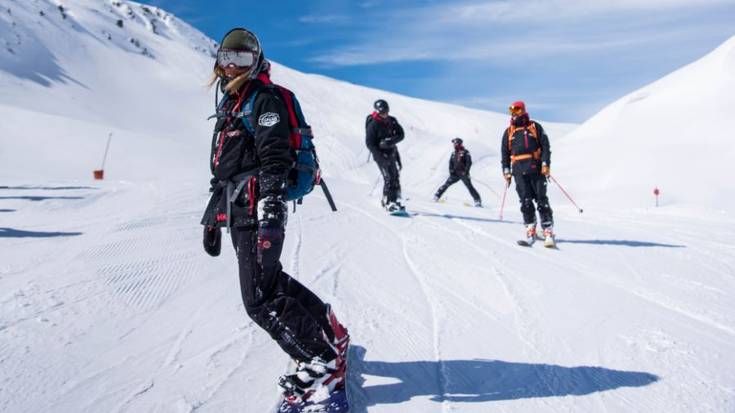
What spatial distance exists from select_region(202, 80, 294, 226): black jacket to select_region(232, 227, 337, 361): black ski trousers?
0.49 feet

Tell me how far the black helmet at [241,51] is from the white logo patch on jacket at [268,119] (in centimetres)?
31

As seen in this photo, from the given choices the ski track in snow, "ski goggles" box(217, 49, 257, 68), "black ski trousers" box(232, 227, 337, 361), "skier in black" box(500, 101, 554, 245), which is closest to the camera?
"black ski trousers" box(232, 227, 337, 361)

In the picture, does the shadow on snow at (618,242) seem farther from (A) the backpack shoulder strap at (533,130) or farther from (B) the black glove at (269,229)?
(B) the black glove at (269,229)

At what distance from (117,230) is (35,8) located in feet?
199

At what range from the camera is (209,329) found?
397 cm

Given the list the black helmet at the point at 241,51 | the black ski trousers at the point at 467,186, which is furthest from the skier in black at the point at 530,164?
the black ski trousers at the point at 467,186

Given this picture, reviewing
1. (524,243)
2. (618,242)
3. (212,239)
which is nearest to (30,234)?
Answer: (212,239)

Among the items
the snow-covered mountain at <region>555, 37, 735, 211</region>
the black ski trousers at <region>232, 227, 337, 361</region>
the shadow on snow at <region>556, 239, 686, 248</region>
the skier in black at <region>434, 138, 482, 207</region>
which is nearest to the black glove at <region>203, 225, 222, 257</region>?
the black ski trousers at <region>232, 227, 337, 361</region>

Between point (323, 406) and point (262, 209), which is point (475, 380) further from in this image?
point (262, 209)

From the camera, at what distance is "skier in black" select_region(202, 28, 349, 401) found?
8.92 feet

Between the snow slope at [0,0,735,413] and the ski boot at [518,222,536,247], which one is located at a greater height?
the ski boot at [518,222,536,247]

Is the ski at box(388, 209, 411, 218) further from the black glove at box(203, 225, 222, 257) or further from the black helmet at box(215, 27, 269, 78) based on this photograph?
the black helmet at box(215, 27, 269, 78)

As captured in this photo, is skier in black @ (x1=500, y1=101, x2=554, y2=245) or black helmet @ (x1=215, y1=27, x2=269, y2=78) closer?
black helmet @ (x1=215, y1=27, x2=269, y2=78)

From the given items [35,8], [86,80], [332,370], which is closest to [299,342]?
[332,370]
